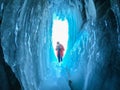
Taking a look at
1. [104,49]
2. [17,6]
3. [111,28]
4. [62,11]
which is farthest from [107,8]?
[62,11]

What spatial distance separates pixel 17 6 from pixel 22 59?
3.83 ft

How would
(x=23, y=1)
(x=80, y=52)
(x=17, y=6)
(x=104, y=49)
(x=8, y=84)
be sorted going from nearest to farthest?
1. (x=8, y=84)
2. (x=17, y=6)
3. (x=23, y=1)
4. (x=104, y=49)
5. (x=80, y=52)

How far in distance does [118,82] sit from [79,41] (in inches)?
164

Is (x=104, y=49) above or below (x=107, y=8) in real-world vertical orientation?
below

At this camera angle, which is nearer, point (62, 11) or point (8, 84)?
point (8, 84)

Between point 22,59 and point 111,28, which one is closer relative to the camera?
point 22,59

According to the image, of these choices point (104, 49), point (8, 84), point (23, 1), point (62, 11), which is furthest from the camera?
point (62, 11)

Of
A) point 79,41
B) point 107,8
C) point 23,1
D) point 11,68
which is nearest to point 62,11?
point 79,41

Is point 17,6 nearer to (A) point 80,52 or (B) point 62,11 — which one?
(A) point 80,52

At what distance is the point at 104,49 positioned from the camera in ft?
19.8

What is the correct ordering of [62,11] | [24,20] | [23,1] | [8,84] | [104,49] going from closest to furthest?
[8,84], [23,1], [24,20], [104,49], [62,11]

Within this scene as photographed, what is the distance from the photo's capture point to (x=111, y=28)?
18.8 ft

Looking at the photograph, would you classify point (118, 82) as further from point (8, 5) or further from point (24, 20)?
point (8, 5)

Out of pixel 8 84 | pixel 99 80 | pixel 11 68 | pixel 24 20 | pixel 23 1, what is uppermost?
pixel 23 1
